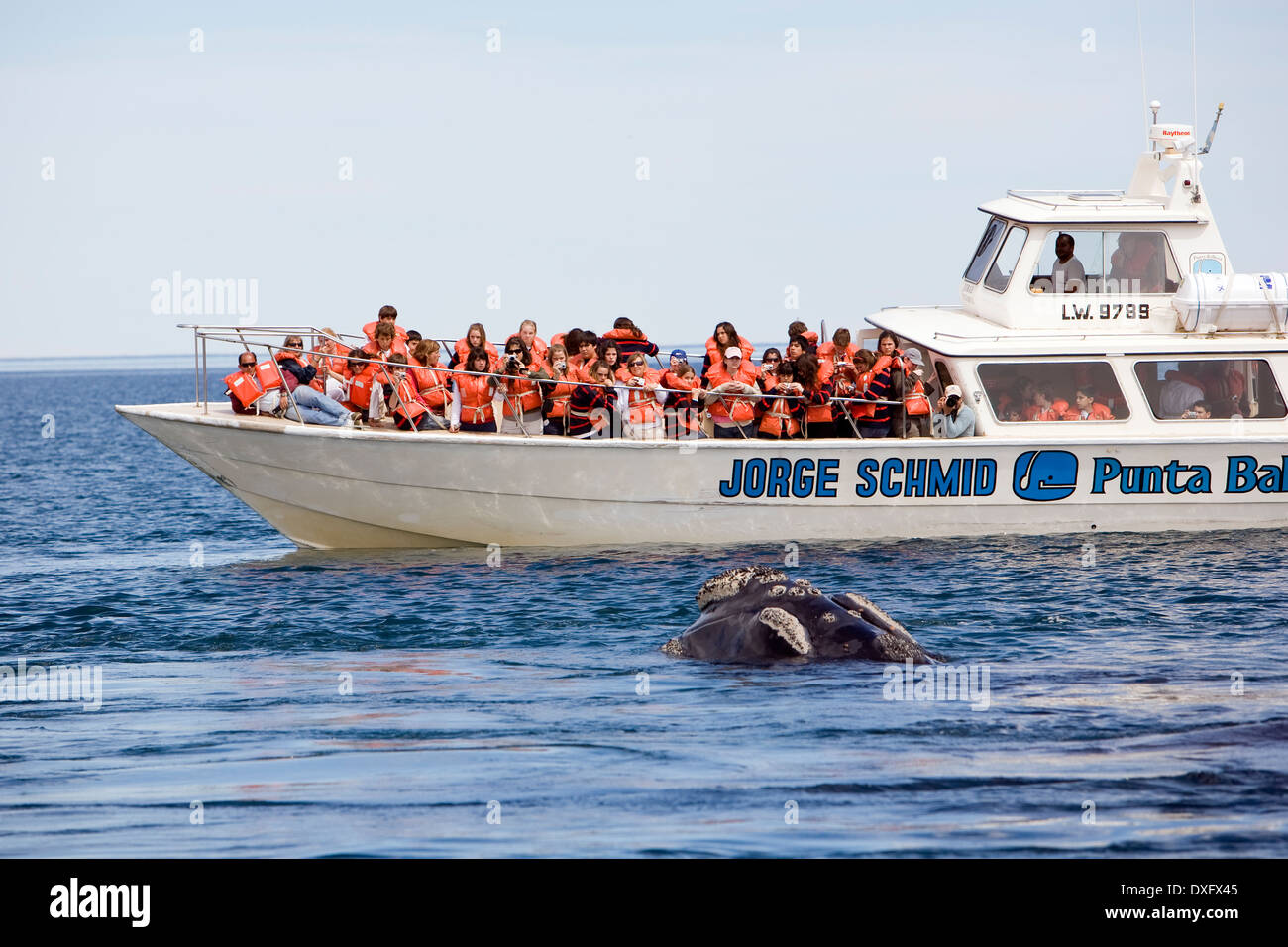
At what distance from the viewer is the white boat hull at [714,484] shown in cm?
1600

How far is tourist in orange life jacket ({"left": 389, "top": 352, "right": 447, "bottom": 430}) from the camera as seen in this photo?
16172mm

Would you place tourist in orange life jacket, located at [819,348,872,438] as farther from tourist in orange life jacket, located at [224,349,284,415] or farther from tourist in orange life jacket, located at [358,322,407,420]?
tourist in orange life jacket, located at [224,349,284,415]

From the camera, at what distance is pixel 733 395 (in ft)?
52.3

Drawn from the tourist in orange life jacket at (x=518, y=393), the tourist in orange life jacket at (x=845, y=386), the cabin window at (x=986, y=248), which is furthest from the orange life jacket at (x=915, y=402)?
the tourist in orange life jacket at (x=518, y=393)

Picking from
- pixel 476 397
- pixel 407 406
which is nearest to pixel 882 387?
pixel 476 397

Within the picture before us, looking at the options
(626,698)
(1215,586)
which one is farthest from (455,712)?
(1215,586)

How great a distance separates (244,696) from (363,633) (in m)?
2.24

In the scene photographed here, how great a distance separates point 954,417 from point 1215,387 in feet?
10.2

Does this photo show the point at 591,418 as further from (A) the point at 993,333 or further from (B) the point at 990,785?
(B) the point at 990,785

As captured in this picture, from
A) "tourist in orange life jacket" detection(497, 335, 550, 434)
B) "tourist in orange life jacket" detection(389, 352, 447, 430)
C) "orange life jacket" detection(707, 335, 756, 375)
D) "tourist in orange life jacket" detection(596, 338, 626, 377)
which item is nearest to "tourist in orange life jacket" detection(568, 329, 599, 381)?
"tourist in orange life jacket" detection(596, 338, 626, 377)

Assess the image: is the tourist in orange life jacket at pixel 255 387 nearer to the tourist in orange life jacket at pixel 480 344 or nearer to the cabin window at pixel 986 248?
the tourist in orange life jacket at pixel 480 344

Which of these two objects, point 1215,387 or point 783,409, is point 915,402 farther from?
point 1215,387

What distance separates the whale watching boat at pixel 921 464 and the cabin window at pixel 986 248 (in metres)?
1.73
